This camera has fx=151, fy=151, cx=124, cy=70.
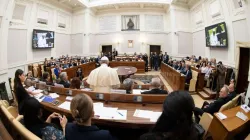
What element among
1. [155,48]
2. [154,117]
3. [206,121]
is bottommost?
[206,121]

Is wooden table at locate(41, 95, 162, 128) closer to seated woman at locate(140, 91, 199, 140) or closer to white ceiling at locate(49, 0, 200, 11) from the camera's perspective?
seated woman at locate(140, 91, 199, 140)

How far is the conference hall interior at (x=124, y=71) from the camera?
59.0 inches

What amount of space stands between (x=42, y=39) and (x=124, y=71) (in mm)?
7003

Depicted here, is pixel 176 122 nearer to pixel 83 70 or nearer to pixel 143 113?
pixel 143 113

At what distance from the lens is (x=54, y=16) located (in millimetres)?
12133

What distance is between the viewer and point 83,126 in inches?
48.4

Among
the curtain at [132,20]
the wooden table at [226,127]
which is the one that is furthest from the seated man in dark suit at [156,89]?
the curtain at [132,20]

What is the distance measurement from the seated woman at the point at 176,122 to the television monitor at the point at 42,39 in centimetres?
1104

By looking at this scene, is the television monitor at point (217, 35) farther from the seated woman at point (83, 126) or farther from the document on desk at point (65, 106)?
the seated woman at point (83, 126)

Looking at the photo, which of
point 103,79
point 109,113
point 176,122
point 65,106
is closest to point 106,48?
point 103,79

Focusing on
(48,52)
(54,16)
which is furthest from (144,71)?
(54,16)

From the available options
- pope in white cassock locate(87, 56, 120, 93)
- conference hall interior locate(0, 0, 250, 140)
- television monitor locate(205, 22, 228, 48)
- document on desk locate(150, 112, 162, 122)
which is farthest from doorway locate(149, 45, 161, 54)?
document on desk locate(150, 112, 162, 122)

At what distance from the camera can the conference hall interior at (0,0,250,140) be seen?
150 centimetres

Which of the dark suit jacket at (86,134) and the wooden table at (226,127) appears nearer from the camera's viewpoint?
the dark suit jacket at (86,134)
